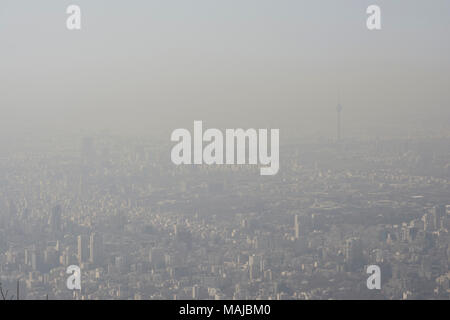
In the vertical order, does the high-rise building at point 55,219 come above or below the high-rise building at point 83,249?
above

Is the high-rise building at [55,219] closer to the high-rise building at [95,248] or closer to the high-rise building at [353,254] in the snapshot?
the high-rise building at [95,248]

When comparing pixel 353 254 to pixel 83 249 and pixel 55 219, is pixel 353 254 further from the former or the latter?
pixel 55 219

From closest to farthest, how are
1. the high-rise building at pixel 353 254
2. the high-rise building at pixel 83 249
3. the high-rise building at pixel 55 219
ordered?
the high-rise building at pixel 353 254 → the high-rise building at pixel 83 249 → the high-rise building at pixel 55 219

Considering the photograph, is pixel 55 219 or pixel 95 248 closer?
pixel 95 248

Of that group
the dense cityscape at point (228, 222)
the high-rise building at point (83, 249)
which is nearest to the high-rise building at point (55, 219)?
the dense cityscape at point (228, 222)

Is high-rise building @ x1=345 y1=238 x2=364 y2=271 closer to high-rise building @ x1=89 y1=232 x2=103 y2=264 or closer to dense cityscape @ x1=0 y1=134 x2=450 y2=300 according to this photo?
dense cityscape @ x1=0 y1=134 x2=450 y2=300

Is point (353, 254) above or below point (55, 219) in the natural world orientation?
below

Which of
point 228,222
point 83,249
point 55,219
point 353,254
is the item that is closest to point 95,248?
point 83,249
